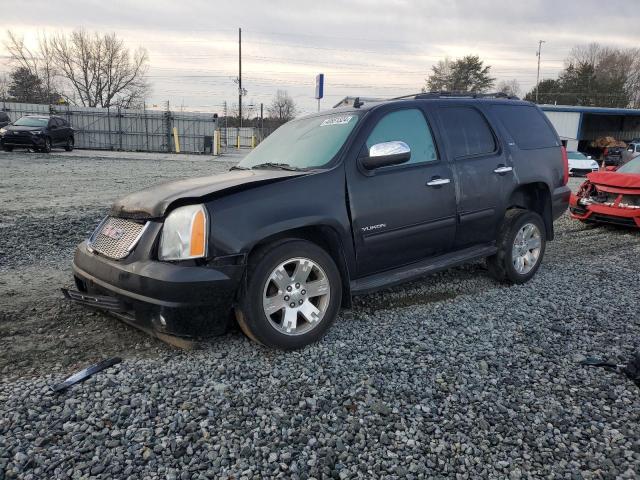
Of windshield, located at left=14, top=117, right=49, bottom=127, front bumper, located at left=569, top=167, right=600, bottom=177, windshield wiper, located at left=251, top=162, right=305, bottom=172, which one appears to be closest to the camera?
windshield wiper, located at left=251, top=162, right=305, bottom=172

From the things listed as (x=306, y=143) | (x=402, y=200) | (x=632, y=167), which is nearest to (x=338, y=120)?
(x=306, y=143)

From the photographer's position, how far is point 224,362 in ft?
10.7

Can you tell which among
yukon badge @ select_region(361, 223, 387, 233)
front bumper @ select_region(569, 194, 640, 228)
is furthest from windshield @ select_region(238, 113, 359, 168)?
front bumper @ select_region(569, 194, 640, 228)

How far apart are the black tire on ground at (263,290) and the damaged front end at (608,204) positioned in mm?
6608

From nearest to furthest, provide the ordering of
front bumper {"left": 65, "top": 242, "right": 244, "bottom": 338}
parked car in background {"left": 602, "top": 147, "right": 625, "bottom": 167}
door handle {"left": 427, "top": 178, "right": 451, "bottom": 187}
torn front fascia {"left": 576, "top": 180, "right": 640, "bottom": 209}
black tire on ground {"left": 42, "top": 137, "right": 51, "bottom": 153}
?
front bumper {"left": 65, "top": 242, "right": 244, "bottom": 338}, door handle {"left": 427, "top": 178, "right": 451, "bottom": 187}, torn front fascia {"left": 576, "top": 180, "right": 640, "bottom": 209}, black tire on ground {"left": 42, "top": 137, "right": 51, "bottom": 153}, parked car in background {"left": 602, "top": 147, "right": 625, "bottom": 167}

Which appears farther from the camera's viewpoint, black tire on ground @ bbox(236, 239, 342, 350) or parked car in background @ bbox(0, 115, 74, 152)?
parked car in background @ bbox(0, 115, 74, 152)

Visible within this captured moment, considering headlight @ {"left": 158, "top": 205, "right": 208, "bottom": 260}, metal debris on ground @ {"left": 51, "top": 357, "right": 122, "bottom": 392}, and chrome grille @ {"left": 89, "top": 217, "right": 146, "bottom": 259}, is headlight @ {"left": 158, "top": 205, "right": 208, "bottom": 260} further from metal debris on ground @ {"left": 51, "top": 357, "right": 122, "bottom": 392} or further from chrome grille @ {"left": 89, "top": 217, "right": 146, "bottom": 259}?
metal debris on ground @ {"left": 51, "top": 357, "right": 122, "bottom": 392}

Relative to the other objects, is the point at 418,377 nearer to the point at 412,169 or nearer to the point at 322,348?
the point at 322,348

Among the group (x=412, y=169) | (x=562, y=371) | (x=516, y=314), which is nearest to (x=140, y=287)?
(x=412, y=169)

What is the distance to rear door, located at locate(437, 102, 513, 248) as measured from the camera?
4.45 meters

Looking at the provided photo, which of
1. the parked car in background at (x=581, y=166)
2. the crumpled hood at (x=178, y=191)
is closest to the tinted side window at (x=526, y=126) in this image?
the crumpled hood at (x=178, y=191)

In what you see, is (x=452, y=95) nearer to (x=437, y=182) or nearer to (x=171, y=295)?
(x=437, y=182)

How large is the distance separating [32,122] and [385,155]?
23361 millimetres

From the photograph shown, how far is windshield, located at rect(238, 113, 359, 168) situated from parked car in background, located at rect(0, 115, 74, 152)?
20.8 meters
